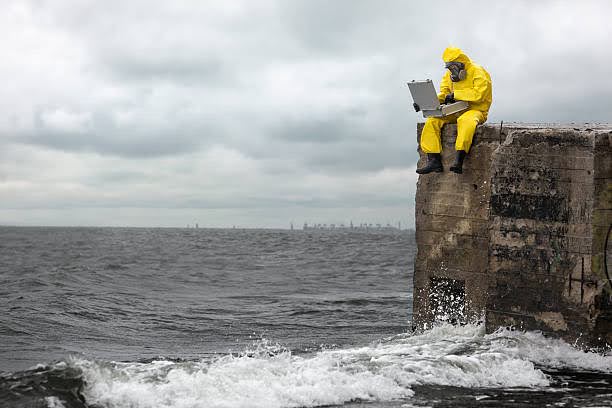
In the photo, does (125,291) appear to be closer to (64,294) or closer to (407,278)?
(64,294)

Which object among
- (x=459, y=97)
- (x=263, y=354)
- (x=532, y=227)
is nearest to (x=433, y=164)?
(x=459, y=97)

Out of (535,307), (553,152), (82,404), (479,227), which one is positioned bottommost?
(82,404)

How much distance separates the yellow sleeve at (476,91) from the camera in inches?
405

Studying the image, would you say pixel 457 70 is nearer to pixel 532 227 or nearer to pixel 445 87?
pixel 445 87

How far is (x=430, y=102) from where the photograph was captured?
10258mm

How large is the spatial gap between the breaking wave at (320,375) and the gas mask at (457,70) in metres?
3.07

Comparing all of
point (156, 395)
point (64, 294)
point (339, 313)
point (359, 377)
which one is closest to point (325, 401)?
point (359, 377)

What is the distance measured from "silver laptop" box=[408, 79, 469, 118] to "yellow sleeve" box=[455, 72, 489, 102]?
3.1 inches

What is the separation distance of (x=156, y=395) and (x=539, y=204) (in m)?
4.46

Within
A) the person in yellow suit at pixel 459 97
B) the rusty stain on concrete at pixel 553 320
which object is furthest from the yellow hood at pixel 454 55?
the rusty stain on concrete at pixel 553 320

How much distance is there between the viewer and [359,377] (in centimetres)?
792

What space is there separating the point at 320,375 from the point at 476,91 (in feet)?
13.7

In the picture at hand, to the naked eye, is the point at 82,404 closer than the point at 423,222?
Yes

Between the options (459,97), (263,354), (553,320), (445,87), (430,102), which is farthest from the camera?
(445,87)
